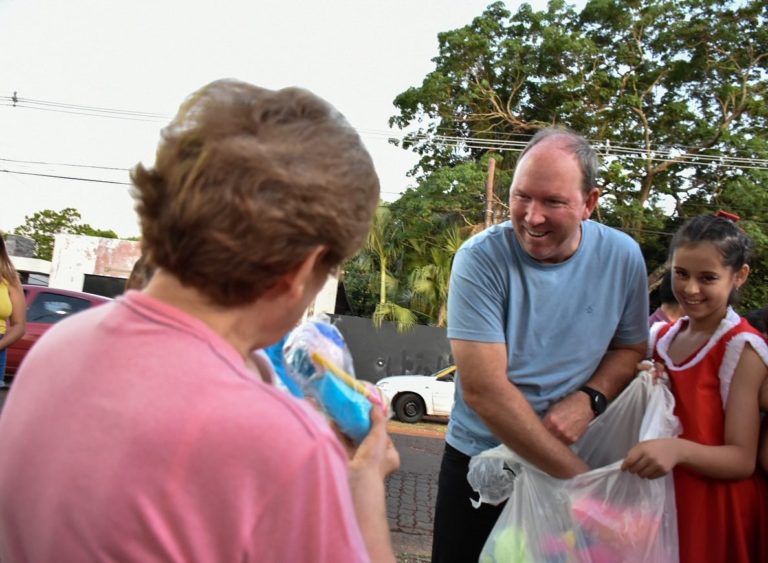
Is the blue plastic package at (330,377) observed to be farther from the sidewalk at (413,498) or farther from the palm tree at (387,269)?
the palm tree at (387,269)

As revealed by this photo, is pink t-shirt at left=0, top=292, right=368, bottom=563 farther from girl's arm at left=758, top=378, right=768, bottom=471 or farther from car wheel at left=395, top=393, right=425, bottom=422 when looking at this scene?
car wheel at left=395, top=393, right=425, bottom=422

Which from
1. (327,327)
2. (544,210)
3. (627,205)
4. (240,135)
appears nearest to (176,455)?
(240,135)

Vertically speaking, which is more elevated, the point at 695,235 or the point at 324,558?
the point at 695,235

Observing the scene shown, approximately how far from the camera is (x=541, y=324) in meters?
2.17

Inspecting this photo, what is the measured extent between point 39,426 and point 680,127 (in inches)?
832

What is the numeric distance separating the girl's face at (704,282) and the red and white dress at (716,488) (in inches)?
3.0

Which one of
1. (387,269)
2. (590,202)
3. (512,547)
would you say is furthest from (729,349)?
(387,269)

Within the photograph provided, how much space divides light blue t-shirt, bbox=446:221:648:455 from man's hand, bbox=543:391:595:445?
6 centimetres

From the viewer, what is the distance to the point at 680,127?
19.4m

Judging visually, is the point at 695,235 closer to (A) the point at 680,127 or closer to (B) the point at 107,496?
(B) the point at 107,496

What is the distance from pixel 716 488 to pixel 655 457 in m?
0.26

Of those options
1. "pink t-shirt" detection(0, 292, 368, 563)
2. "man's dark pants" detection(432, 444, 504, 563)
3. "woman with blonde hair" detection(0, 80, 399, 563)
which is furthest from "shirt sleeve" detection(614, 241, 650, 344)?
"pink t-shirt" detection(0, 292, 368, 563)

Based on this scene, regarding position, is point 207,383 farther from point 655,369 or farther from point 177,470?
point 655,369

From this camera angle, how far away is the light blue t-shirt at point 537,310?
2146mm
